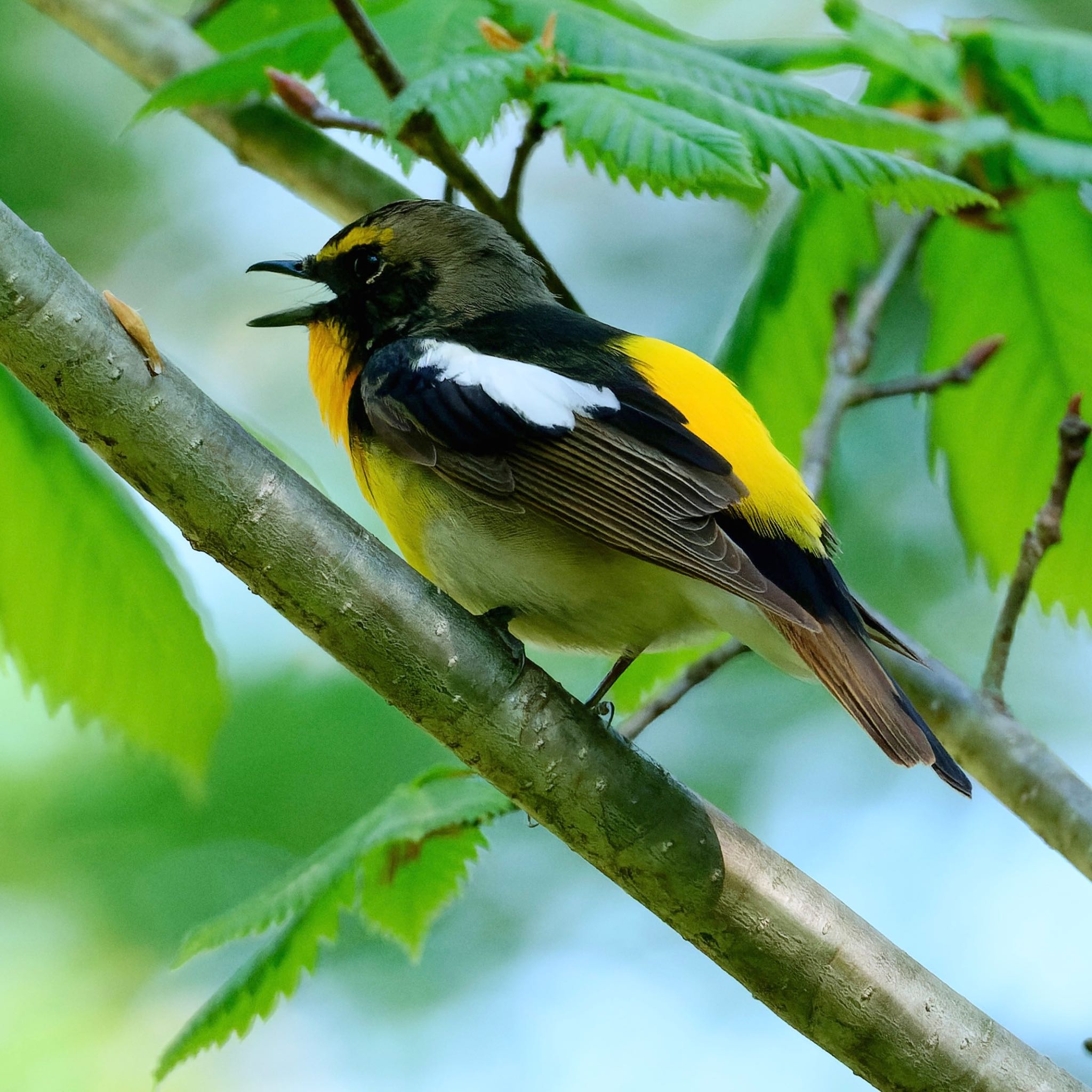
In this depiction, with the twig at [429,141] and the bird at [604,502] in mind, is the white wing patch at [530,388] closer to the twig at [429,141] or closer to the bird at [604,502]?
the bird at [604,502]

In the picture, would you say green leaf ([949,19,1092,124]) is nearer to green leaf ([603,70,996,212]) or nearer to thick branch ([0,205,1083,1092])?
green leaf ([603,70,996,212])

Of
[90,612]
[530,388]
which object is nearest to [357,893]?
[90,612]

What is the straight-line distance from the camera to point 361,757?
17.6 feet

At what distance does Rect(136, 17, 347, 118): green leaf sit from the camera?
242 centimetres

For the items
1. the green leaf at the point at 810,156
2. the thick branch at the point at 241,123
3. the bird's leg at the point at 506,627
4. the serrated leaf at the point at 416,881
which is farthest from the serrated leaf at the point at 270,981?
the thick branch at the point at 241,123

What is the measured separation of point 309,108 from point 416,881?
1.69 meters

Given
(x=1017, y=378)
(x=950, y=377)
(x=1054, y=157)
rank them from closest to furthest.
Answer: (x=1054, y=157) < (x=950, y=377) < (x=1017, y=378)

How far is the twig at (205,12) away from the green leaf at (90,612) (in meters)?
1.25

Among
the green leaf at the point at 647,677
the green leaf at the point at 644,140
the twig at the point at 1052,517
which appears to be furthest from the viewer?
the green leaf at the point at 647,677

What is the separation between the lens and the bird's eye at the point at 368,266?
3158 mm

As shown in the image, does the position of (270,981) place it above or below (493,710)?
below

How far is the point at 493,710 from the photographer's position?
6.84ft

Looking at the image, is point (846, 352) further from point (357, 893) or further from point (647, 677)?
point (357, 893)

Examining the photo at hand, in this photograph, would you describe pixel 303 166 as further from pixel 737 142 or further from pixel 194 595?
pixel 737 142
